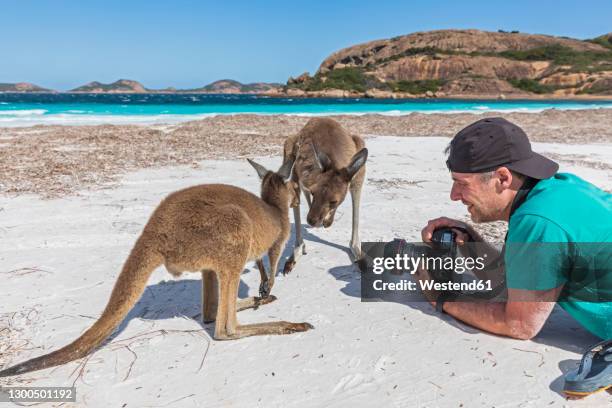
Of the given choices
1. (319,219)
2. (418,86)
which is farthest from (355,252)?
(418,86)

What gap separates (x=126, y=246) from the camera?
356 cm

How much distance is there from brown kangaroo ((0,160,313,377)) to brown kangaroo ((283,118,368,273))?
2.17 ft

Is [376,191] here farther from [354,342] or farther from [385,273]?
[354,342]

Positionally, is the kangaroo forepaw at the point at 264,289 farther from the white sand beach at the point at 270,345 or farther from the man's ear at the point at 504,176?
the man's ear at the point at 504,176

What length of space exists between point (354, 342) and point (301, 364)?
12.4 inches

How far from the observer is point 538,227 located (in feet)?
5.66

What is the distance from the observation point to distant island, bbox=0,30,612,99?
2347 inches

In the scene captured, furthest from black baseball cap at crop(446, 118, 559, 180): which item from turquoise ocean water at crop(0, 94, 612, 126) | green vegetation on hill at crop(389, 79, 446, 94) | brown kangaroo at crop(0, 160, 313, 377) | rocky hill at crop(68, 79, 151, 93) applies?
rocky hill at crop(68, 79, 151, 93)

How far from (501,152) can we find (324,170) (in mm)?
1440

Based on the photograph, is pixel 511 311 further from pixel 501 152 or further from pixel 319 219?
pixel 319 219

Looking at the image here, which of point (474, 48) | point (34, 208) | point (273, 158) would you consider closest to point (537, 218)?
point (34, 208)

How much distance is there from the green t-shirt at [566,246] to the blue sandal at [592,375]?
19 centimetres

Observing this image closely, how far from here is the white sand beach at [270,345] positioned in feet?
5.97

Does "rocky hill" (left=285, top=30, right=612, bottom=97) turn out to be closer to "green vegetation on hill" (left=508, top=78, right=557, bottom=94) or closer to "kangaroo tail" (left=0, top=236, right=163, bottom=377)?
"green vegetation on hill" (left=508, top=78, right=557, bottom=94)
